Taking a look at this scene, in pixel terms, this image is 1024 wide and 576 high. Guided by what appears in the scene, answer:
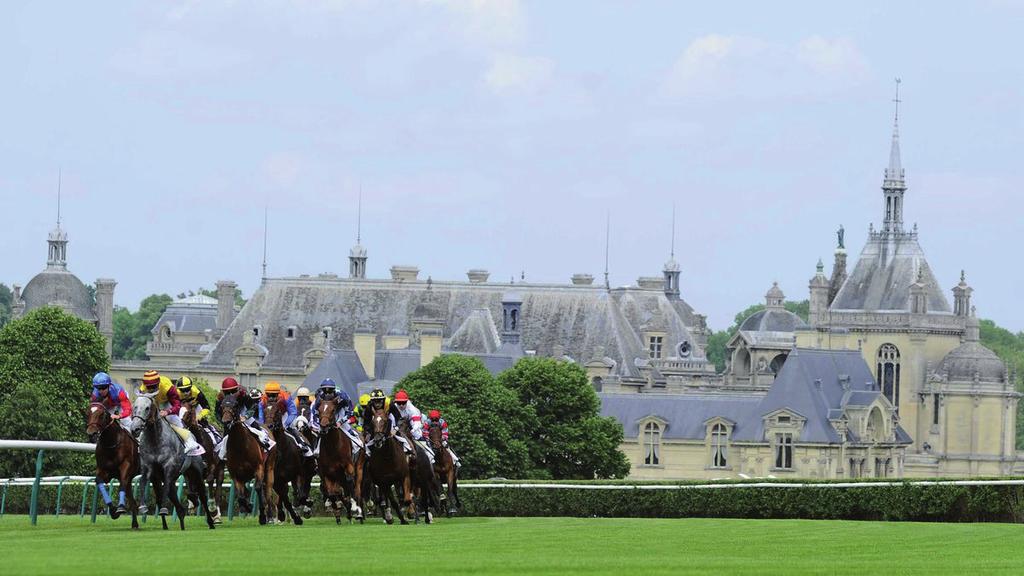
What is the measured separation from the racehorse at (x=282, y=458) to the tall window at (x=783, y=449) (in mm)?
→ 102119

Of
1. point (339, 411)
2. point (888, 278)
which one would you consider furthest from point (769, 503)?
point (888, 278)

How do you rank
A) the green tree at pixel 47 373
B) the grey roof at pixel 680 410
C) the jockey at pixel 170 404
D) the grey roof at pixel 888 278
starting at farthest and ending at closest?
the grey roof at pixel 888 278 < the grey roof at pixel 680 410 < the green tree at pixel 47 373 < the jockey at pixel 170 404

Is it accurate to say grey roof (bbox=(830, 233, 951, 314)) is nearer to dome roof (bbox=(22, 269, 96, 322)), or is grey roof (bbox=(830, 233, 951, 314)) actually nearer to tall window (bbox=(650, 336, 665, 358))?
tall window (bbox=(650, 336, 665, 358))

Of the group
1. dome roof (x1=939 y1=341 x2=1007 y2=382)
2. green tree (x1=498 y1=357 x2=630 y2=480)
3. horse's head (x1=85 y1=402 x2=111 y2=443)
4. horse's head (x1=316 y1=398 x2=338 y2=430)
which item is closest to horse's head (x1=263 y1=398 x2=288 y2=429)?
horse's head (x1=316 y1=398 x2=338 y2=430)

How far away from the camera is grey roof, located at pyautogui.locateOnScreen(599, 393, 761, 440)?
496 feet

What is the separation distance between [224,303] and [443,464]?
147254mm

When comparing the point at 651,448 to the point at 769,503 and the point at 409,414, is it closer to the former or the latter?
the point at 769,503

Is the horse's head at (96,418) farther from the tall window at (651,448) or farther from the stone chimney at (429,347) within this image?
the stone chimney at (429,347)

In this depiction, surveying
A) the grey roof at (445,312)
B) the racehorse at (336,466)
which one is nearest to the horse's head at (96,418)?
the racehorse at (336,466)

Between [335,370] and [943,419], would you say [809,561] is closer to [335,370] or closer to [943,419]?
[335,370]

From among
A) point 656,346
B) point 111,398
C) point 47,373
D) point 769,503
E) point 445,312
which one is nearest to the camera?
point 111,398

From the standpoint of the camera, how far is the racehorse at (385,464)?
47.3 metres

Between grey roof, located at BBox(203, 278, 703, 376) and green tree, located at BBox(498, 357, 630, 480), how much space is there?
5072 cm

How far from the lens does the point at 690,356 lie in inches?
7244
